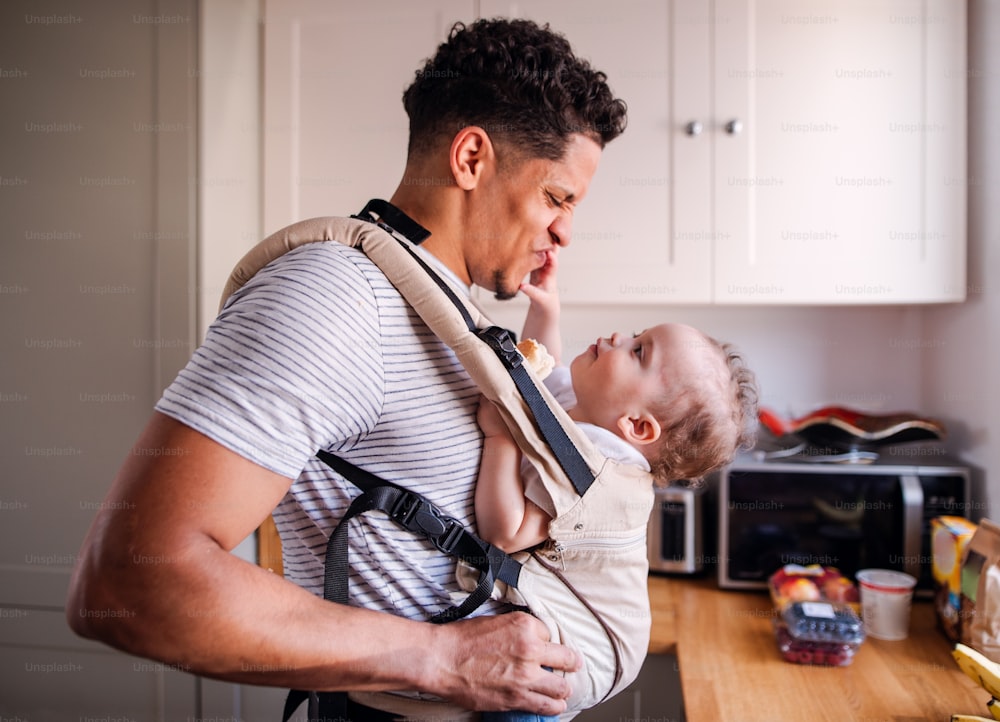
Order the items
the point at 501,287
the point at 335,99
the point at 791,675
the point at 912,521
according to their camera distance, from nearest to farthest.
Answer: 1. the point at 501,287
2. the point at 791,675
3. the point at 912,521
4. the point at 335,99

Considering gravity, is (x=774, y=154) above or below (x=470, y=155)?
above

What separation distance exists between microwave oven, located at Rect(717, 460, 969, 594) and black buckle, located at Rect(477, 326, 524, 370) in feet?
3.79

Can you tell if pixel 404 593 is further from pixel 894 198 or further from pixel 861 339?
pixel 861 339

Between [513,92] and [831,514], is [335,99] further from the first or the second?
[831,514]

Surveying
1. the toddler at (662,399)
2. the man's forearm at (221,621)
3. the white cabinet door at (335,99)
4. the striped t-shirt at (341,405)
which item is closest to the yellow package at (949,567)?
the toddler at (662,399)

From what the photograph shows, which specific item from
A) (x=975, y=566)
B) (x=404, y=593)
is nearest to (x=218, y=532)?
(x=404, y=593)

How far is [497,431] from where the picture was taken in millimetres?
770

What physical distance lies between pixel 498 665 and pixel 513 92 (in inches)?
26.4

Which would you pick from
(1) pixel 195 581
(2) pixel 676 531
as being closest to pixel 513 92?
(1) pixel 195 581

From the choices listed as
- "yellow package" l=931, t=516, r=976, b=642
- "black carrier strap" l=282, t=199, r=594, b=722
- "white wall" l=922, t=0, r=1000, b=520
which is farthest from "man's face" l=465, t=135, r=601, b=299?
"white wall" l=922, t=0, r=1000, b=520

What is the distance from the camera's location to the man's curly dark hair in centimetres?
88

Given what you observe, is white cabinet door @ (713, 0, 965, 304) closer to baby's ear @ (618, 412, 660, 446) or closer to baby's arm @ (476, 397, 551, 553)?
baby's ear @ (618, 412, 660, 446)

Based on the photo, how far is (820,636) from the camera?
1.41m

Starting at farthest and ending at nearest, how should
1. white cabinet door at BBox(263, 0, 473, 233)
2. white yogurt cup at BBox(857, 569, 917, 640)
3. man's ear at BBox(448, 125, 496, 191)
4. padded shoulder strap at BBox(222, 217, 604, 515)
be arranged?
white cabinet door at BBox(263, 0, 473, 233)
white yogurt cup at BBox(857, 569, 917, 640)
man's ear at BBox(448, 125, 496, 191)
padded shoulder strap at BBox(222, 217, 604, 515)
